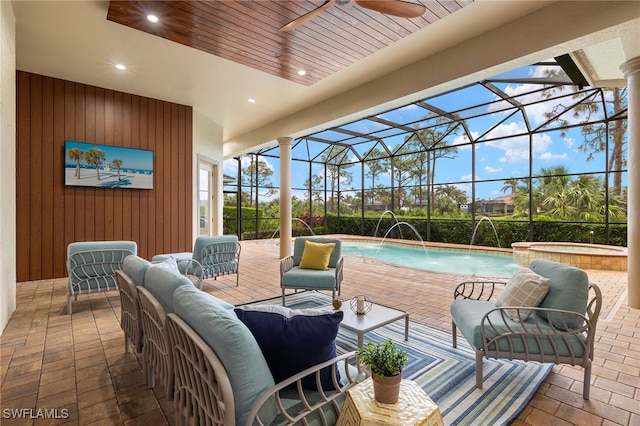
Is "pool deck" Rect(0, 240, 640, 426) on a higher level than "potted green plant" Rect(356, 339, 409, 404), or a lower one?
lower

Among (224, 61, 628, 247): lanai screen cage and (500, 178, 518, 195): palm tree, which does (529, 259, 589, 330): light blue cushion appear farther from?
(500, 178, 518, 195): palm tree

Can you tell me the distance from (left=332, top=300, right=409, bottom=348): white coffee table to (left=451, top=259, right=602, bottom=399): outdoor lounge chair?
62 centimetres

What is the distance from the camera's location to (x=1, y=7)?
276 cm

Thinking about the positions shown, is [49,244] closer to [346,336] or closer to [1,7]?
[1,7]

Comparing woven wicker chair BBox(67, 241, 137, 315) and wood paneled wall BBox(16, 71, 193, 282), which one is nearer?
woven wicker chair BBox(67, 241, 137, 315)

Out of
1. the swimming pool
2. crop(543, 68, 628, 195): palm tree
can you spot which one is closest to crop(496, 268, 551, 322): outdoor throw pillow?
the swimming pool

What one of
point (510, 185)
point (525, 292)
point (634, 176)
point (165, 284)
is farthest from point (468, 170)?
point (165, 284)

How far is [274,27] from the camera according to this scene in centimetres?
320

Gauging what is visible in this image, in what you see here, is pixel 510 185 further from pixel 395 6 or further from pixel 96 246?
pixel 96 246

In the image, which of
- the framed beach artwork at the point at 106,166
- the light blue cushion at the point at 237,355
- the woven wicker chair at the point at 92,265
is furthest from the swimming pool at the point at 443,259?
the framed beach artwork at the point at 106,166

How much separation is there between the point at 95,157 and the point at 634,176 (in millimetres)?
8058

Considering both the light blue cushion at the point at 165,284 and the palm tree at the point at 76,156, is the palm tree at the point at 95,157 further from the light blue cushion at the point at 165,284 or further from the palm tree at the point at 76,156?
the light blue cushion at the point at 165,284

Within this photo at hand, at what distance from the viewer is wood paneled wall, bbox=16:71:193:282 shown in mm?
4738

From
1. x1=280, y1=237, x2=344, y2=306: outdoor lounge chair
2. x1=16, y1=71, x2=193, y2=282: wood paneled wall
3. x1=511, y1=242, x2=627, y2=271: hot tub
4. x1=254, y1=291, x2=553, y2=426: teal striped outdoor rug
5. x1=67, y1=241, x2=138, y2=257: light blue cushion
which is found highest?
x1=16, y1=71, x2=193, y2=282: wood paneled wall
